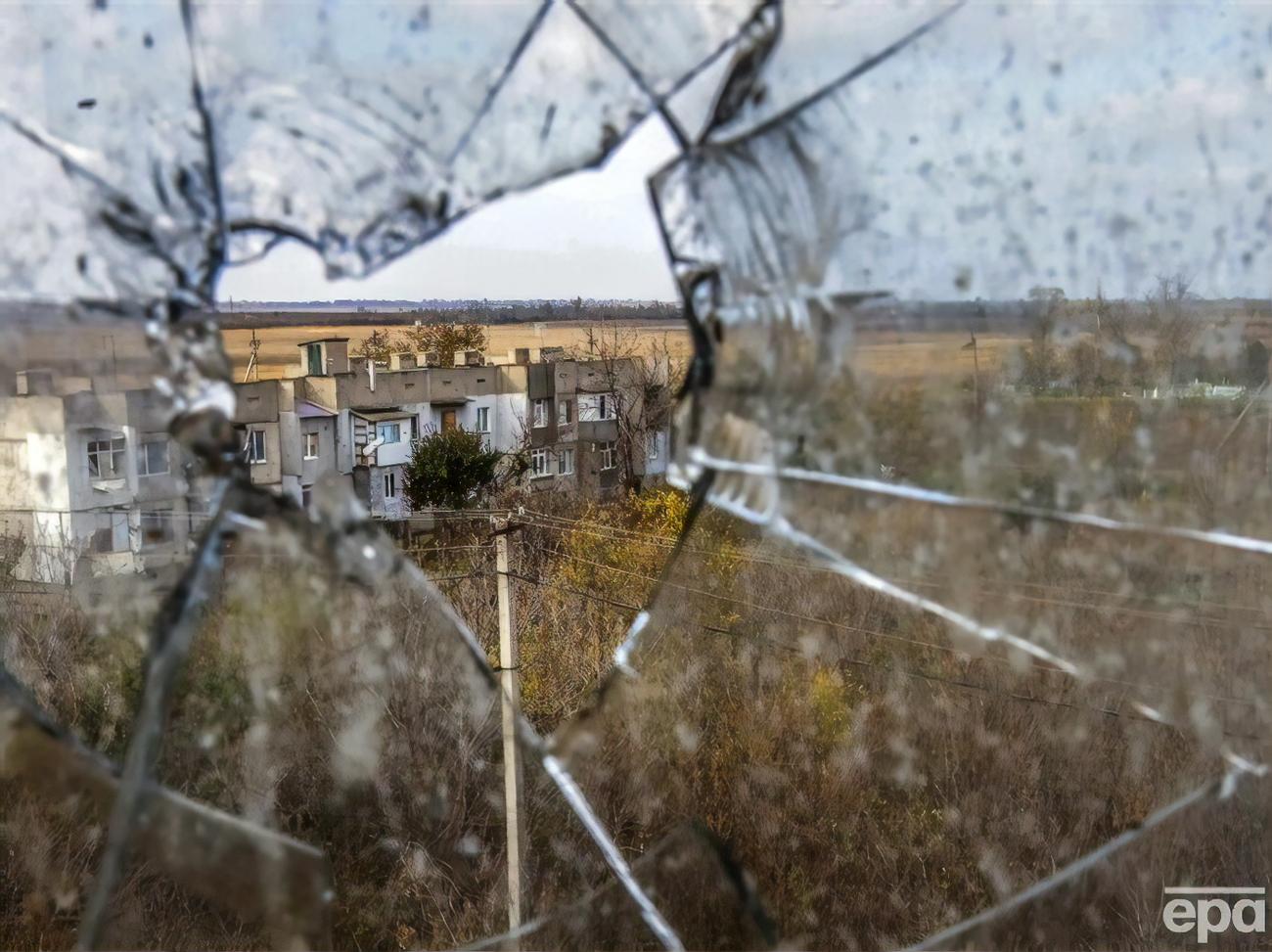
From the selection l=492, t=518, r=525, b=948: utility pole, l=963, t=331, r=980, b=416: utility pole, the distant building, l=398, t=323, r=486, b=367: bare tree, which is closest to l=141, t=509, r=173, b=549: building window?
the distant building

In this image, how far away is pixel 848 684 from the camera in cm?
164

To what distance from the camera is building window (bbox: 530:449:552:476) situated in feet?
10.5

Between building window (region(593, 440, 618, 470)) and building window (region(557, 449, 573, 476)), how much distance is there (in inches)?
3.4

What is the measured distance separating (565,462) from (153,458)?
217 cm

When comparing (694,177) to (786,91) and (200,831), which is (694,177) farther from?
(200,831)

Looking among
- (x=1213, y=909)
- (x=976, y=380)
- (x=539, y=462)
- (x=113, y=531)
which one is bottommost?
(x=1213, y=909)

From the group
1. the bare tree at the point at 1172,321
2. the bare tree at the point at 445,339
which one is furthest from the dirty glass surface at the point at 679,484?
the bare tree at the point at 445,339

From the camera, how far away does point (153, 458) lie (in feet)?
3.49

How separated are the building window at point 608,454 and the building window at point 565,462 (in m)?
0.09

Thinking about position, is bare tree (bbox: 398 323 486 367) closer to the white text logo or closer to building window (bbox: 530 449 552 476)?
building window (bbox: 530 449 552 476)

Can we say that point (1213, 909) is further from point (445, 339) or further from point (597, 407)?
point (597, 407)

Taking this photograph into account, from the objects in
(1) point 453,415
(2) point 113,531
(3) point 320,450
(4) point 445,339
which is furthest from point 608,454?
(2) point 113,531

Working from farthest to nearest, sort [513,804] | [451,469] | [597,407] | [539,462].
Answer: [539,462] → [597,407] → [451,469] → [513,804]

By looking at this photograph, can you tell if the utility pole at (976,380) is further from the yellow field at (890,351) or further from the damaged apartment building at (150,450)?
the damaged apartment building at (150,450)
